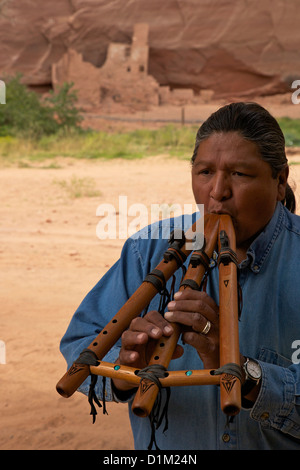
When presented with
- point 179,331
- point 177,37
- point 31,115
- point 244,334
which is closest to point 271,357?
point 244,334

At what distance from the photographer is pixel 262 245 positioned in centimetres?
152

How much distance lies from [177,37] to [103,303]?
23064 mm

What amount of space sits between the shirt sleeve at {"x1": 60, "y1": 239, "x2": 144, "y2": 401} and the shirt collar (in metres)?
0.31

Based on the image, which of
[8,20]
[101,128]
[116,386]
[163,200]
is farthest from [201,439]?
[8,20]

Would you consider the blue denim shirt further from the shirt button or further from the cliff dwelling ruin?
the cliff dwelling ruin

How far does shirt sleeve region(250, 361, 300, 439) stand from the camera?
4.13 ft

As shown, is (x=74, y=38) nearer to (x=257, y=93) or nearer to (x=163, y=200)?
(x=257, y=93)

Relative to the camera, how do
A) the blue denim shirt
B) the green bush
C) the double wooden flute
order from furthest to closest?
the green bush, the blue denim shirt, the double wooden flute

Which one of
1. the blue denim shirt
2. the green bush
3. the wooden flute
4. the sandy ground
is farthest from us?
the green bush

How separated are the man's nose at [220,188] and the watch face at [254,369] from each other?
0.40 m

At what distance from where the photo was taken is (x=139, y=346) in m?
1.15

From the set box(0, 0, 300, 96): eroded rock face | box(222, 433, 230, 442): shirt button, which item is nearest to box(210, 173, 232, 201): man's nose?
box(222, 433, 230, 442): shirt button

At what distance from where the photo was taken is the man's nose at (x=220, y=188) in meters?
1.38

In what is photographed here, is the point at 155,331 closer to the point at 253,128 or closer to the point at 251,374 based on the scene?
the point at 251,374
